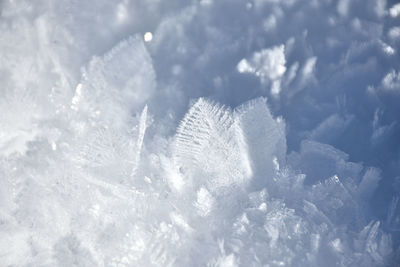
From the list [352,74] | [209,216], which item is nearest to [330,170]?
[352,74]

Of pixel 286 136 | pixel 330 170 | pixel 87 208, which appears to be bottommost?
pixel 87 208

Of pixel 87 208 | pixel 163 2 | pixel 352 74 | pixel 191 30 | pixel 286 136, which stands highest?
pixel 163 2

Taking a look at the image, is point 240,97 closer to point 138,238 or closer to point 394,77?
point 394,77

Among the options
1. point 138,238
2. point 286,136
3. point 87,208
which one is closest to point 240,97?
point 286,136

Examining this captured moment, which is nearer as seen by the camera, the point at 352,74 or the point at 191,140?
the point at 191,140

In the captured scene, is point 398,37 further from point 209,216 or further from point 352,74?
point 209,216

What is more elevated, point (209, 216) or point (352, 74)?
point (352, 74)
